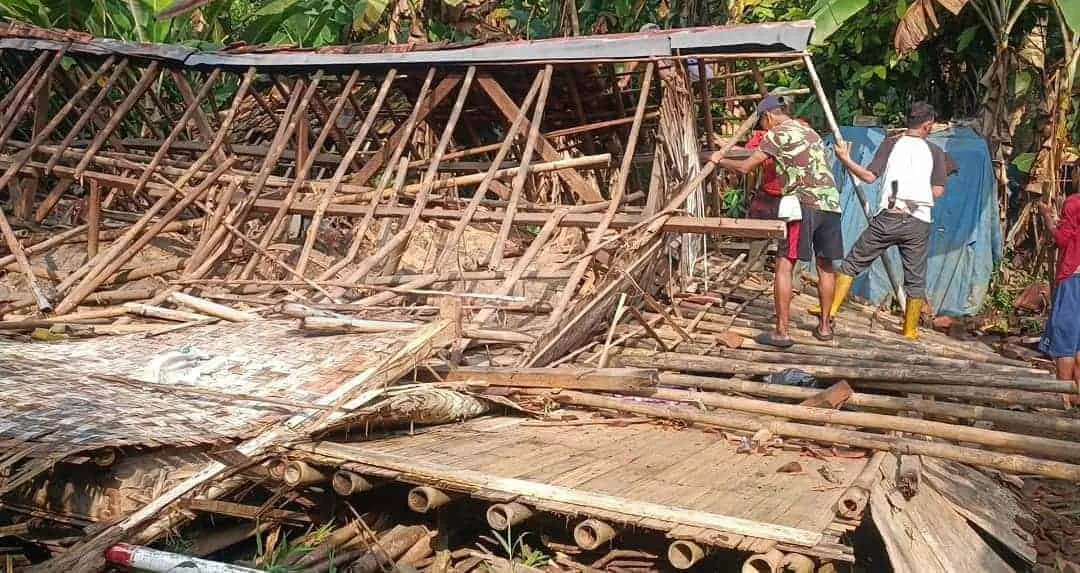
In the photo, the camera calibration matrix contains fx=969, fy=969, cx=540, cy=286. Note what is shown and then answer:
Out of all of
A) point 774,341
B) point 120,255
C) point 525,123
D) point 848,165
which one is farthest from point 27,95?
point 848,165

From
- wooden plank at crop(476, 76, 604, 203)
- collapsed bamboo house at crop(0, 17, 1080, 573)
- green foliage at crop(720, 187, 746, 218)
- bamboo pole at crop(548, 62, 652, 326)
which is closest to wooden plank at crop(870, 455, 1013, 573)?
collapsed bamboo house at crop(0, 17, 1080, 573)

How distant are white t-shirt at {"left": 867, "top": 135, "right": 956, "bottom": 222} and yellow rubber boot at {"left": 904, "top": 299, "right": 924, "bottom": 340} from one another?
0.61m

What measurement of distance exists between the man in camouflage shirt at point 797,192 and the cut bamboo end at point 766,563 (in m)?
3.28

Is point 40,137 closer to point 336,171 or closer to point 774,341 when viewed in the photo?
point 336,171

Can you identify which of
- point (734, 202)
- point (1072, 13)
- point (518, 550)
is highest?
point (1072, 13)

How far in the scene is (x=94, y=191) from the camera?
698 centimetres

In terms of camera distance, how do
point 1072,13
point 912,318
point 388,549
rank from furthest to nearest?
point 1072,13 < point 912,318 < point 388,549

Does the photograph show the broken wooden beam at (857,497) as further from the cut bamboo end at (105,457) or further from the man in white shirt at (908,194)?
the man in white shirt at (908,194)

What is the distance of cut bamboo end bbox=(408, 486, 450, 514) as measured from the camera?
360 cm

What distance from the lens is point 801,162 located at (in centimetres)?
623

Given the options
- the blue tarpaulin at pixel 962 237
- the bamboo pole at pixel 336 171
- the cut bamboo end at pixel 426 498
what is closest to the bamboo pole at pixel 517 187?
the bamboo pole at pixel 336 171

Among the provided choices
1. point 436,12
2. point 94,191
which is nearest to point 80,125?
point 94,191

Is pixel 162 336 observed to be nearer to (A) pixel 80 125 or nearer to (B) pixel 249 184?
(B) pixel 249 184

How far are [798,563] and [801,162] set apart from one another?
3.77m
